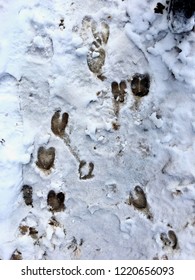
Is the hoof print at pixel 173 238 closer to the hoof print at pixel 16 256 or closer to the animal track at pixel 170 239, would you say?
the animal track at pixel 170 239

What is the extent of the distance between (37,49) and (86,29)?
0.23m

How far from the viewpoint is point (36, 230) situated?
5.42ft

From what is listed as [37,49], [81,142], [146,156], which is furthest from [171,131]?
[37,49]

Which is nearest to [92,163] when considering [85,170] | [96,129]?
[85,170]

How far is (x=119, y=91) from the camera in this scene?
161cm

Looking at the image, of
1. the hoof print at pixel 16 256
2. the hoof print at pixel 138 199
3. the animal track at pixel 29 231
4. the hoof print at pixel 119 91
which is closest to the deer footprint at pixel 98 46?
the hoof print at pixel 119 91

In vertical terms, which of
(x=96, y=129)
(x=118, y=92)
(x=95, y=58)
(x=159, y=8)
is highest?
(x=159, y=8)

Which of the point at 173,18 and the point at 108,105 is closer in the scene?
the point at 173,18

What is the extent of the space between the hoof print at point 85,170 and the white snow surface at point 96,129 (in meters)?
0.01

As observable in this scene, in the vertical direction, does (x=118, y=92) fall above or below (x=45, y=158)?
above

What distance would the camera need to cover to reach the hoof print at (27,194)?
1.63 m

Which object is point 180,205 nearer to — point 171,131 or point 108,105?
point 171,131

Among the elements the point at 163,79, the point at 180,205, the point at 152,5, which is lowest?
the point at 180,205

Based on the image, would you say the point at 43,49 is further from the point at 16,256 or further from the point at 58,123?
the point at 16,256
